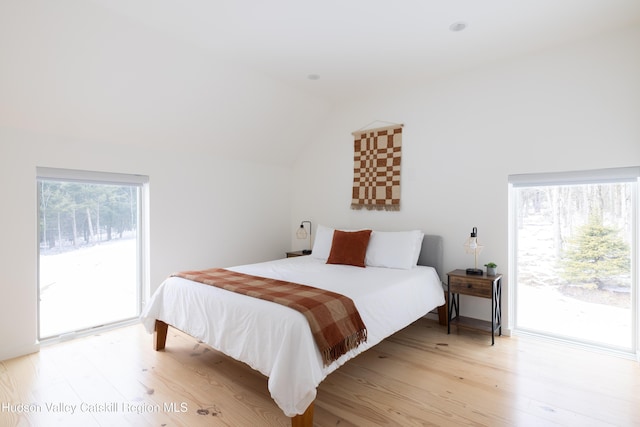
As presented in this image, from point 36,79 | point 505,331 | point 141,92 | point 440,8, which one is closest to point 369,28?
point 440,8

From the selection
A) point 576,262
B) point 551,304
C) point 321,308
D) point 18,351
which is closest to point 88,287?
point 18,351

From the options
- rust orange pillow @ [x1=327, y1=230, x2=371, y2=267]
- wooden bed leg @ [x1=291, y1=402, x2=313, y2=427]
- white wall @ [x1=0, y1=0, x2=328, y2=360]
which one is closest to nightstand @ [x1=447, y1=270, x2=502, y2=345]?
rust orange pillow @ [x1=327, y1=230, x2=371, y2=267]

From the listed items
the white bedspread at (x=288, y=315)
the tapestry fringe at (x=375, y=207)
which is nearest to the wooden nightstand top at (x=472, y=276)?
the white bedspread at (x=288, y=315)

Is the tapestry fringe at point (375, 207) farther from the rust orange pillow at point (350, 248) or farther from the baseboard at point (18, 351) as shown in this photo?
the baseboard at point (18, 351)

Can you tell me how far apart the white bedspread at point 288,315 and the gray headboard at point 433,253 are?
0.20 m

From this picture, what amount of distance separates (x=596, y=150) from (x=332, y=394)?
290 centimetres

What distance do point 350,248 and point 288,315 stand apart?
173 cm

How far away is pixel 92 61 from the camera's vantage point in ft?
8.93

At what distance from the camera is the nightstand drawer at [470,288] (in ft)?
10.1

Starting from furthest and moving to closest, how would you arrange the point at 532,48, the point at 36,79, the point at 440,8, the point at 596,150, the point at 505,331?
1. the point at 505,331
2. the point at 532,48
3. the point at 596,150
4. the point at 36,79
5. the point at 440,8

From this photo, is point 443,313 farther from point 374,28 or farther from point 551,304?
point 374,28

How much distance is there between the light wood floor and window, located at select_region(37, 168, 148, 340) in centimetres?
41

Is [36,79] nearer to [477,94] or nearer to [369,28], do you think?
[369,28]

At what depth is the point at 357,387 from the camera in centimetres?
235
